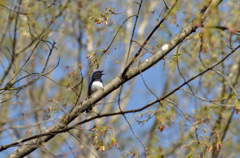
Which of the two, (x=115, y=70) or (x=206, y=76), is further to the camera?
(x=115, y=70)

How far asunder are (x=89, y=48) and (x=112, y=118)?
2692 mm

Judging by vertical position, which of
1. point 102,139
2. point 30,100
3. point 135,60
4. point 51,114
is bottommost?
point 102,139

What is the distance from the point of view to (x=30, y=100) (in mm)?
9977

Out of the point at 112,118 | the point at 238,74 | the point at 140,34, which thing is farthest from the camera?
the point at 140,34

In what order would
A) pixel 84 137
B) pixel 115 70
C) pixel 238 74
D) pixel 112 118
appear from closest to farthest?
pixel 238 74 → pixel 84 137 → pixel 112 118 → pixel 115 70

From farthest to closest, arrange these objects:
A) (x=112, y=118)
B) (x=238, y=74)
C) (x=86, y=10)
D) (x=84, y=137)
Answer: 1. (x=112, y=118)
2. (x=84, y=137)
3. (x=86, y=10)
4. (x=238, y=74)

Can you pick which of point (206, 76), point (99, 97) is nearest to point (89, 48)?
point (206, 76)

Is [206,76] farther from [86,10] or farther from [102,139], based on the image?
[102,139]

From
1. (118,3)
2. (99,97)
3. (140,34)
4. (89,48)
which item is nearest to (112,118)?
(89,48)

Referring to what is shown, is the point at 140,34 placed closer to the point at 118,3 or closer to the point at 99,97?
the point at 118,3

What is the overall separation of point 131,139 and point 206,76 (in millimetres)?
5223

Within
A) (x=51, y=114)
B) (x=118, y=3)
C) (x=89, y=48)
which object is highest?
(x=118, y=3)

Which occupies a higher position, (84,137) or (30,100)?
(30,100)

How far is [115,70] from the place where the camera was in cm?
1148
